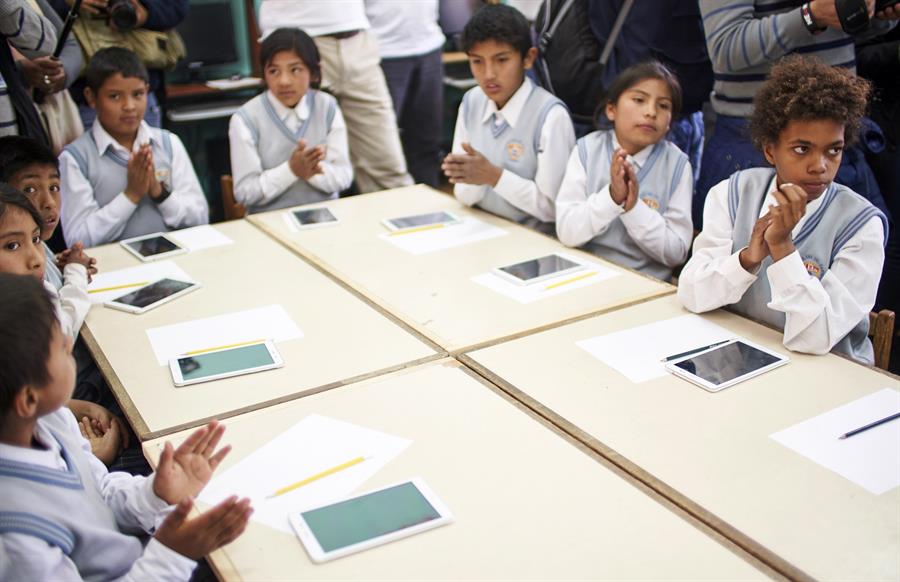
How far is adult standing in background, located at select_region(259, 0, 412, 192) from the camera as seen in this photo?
12.4 feet

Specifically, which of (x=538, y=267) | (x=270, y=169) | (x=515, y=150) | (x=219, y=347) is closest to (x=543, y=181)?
(x=515, y=150)

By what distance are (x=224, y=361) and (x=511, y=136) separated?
1.50m

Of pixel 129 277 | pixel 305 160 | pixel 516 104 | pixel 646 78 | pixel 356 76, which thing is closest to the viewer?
pixel 129 277

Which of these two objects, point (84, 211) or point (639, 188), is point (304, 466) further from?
point (84, 211)

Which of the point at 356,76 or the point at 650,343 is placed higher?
the point at 356,76

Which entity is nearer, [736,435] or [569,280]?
[736,435]

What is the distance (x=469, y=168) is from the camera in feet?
8.78

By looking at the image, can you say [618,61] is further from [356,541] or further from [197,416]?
[356,541]

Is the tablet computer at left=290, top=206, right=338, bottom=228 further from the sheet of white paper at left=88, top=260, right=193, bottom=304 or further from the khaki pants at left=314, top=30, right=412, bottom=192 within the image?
the khaki pants at left=314, top=30, right=412, bottom=192

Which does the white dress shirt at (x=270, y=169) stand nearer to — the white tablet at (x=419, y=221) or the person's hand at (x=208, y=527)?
the white tablet at (x=419, y=221)

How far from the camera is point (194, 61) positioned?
15.5 feet

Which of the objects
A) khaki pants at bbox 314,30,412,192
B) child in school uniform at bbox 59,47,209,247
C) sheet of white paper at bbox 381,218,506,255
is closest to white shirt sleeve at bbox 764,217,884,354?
sheet of white paper at bbox 381,218,506,255

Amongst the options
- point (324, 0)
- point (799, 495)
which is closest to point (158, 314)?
point (799, 495)

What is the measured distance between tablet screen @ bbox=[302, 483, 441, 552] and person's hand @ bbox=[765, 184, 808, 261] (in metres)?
0.95
